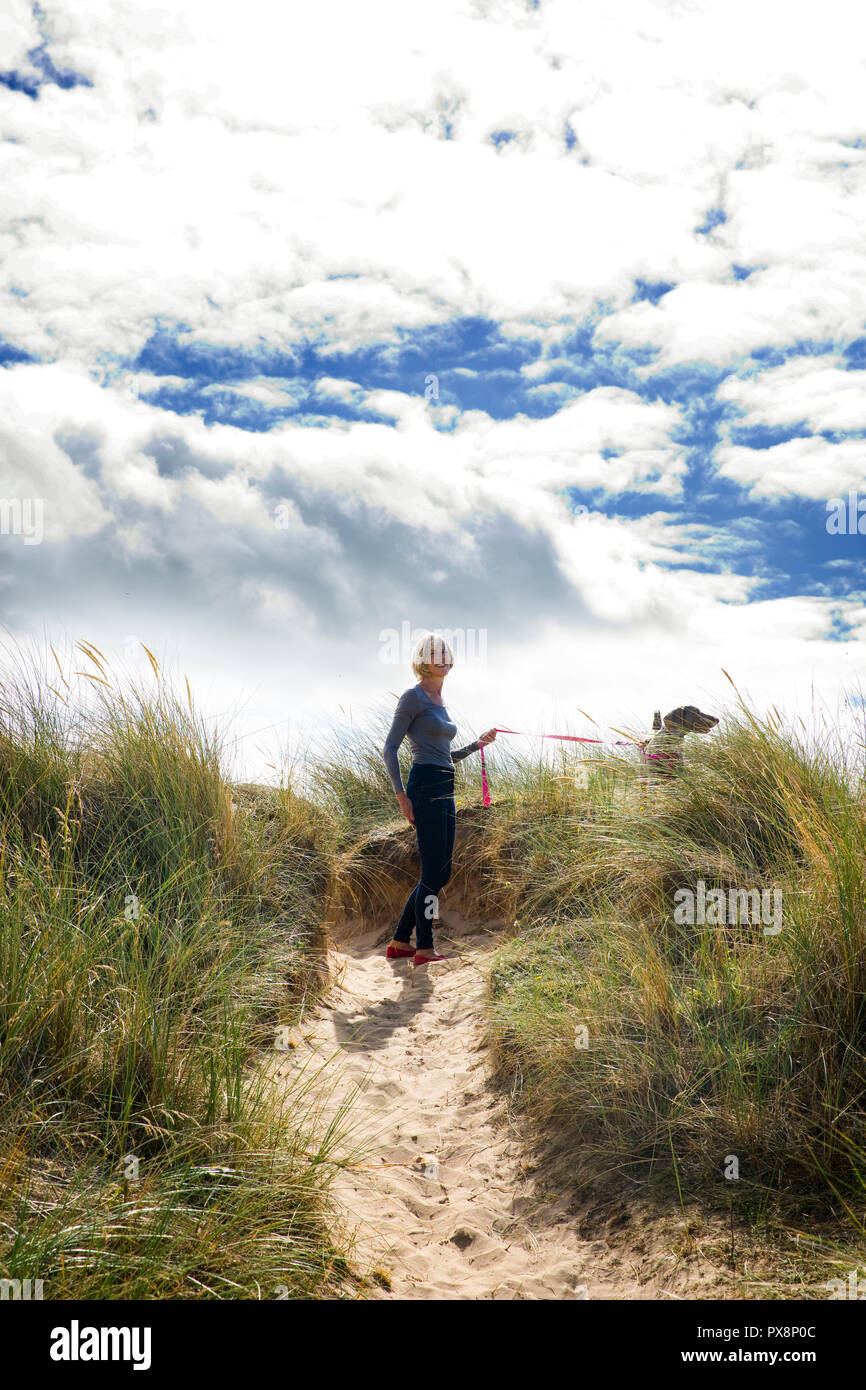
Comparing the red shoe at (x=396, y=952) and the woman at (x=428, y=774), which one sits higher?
the woman at (x=428, y=774)

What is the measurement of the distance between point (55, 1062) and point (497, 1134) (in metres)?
2.27

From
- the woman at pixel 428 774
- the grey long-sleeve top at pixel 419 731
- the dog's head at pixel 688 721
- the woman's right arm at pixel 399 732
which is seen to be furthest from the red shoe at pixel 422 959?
the dog's head at pixel 688 721

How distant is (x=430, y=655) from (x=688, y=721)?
86.0 inches

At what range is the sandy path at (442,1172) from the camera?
3.14 metres

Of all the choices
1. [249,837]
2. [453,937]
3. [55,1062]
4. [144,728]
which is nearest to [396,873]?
[453,937]

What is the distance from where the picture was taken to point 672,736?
670 centimetres

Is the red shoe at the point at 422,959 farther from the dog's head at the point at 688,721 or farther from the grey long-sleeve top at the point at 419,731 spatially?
the dog's head at the point at 688,721

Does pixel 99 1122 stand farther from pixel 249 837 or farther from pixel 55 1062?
pixel 249 837

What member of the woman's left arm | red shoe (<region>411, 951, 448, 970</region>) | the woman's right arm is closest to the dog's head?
the woman's left arm

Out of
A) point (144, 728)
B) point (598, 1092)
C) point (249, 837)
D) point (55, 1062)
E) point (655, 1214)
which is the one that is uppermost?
point (144, 728)

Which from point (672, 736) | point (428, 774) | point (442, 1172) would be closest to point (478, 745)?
point (428, 774)

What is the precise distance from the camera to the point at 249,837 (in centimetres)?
620

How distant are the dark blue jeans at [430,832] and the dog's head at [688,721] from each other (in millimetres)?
1890
